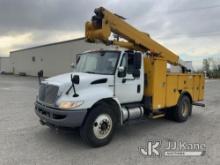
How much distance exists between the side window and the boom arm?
49 centimetres

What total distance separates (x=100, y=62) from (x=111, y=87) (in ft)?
2.54

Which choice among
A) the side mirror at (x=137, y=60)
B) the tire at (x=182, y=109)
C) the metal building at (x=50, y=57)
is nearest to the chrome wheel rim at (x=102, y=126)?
the side mirror at (x=137, y=60)

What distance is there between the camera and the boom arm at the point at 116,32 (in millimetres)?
5880

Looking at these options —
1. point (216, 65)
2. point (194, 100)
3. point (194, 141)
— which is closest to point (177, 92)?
point (194, 100)

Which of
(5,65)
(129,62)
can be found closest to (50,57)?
(5,65)

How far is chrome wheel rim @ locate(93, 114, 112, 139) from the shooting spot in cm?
523

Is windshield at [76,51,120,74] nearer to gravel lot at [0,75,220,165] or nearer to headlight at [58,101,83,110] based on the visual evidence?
headlight at [58,101,83,110]

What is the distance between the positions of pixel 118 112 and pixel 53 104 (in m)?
1.55

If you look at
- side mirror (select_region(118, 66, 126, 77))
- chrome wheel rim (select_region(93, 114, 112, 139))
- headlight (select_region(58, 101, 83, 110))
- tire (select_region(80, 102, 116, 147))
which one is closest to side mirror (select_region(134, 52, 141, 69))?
side mirror (select_region(118, 66, 126, 77))

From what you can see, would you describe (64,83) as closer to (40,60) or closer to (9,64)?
(40,60)

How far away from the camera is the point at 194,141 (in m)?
5.68

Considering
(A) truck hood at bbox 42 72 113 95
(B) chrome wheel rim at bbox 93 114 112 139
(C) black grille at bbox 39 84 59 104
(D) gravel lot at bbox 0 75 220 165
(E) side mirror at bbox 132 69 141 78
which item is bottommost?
(D) gravel lot at bbox 0 75 220 165

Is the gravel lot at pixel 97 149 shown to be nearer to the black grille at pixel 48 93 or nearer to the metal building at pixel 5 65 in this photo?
the black grille at pixel 48 93

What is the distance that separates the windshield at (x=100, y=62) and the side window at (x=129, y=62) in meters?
0.24
